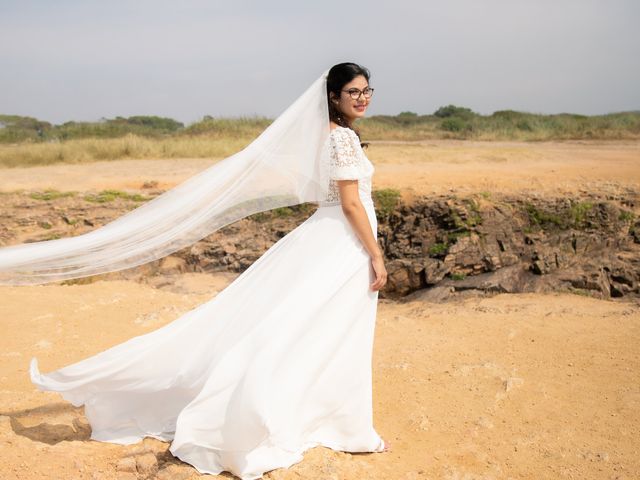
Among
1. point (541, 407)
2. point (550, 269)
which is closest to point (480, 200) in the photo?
point (550, 269)

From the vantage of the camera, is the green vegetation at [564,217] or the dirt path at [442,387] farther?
the green vegetation at [564,217]

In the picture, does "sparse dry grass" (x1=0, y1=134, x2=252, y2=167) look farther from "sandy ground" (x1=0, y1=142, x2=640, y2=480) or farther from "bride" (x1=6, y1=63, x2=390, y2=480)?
"bride" (x1=6, y1=63, x2=390, y2=480)

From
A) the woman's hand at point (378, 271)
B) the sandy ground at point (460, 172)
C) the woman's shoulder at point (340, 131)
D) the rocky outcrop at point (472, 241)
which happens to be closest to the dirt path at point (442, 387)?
the rocky outcrop at point (472, 241)

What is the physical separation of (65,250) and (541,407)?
11.9ft

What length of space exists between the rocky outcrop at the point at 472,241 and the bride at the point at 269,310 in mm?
4032

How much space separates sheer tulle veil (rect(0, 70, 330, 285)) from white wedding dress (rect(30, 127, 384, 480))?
0.67ft

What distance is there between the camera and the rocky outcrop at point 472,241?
7457 mm

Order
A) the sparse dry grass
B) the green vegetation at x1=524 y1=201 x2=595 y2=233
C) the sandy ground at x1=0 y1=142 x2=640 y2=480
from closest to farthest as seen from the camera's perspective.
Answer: the sandy ground at x1=0 y1=142 x2=640 y2=480
the green vegetation at x1=524 y1=201 x2=595 y2=233
the sparse dry grass

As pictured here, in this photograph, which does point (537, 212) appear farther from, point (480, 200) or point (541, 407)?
point (541, 407)

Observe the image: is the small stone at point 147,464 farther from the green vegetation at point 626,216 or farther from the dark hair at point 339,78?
the green vegetation at point 626,216

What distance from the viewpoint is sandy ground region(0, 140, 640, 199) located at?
29.4 ft

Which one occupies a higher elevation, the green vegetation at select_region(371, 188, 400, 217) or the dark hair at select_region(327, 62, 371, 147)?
the dark hair at select_region(327, 62, 371, 147)

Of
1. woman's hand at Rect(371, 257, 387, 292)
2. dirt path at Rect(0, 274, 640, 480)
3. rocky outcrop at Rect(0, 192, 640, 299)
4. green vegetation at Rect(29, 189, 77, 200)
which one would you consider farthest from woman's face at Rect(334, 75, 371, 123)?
green vegetation at Rect(29, 189, 77, 200)

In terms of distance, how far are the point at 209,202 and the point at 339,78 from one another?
1149mm
